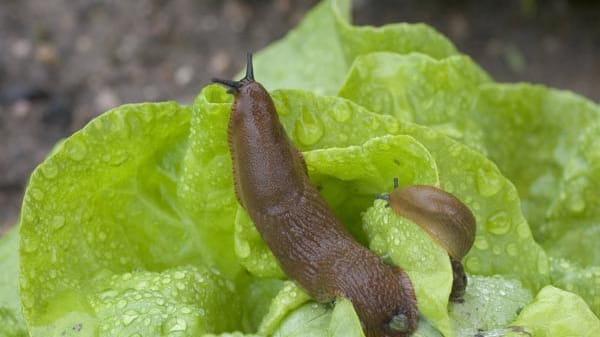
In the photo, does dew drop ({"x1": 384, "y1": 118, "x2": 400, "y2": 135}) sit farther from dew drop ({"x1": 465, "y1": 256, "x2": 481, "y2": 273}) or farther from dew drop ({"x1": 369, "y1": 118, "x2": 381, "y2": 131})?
dew drop ({"x1": 465, "y1": 256, "x2": 481, "y2": 273})

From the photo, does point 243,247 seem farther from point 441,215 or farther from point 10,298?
point 10,298

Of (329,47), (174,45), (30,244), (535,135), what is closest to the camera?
(30,244)

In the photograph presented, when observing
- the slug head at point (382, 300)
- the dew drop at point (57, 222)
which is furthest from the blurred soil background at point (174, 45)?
the slug head at point (382, 300)

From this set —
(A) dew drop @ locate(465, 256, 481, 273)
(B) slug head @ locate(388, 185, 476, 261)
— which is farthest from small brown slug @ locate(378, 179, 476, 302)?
(A) dew drop @ locate(465, 256, 481, 273)

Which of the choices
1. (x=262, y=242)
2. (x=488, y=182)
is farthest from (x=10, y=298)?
(x=488, y=182)

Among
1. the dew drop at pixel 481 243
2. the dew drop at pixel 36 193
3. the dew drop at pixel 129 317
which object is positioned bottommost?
the dew drop at pixel 481 243

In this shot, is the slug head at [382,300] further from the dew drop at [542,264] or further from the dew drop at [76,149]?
the dew drop at [76,149]
